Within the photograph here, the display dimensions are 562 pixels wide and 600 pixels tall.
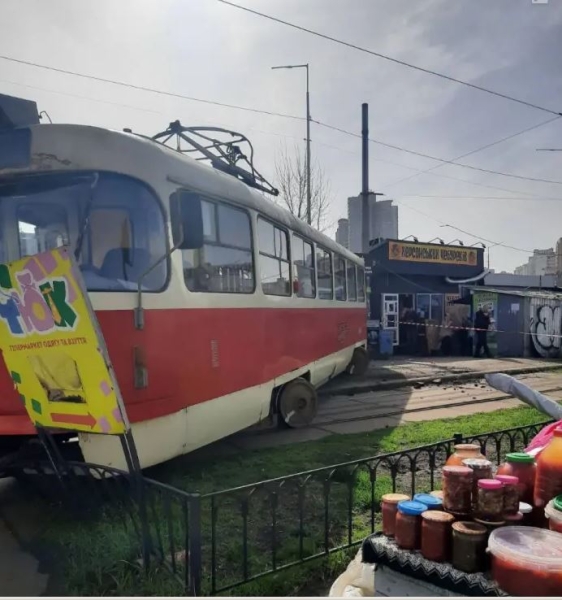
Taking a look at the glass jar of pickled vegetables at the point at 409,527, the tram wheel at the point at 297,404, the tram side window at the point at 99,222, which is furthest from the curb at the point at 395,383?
the glass jar of pickled vegetables at the point at 409,527

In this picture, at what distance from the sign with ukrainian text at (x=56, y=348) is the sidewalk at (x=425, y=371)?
801cm

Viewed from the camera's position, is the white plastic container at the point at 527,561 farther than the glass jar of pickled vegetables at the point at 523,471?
No

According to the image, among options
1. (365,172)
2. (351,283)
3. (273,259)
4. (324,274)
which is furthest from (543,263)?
(273,259)

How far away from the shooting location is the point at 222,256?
5344 mm

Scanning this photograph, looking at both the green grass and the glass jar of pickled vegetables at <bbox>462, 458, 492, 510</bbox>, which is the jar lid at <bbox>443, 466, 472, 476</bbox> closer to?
the glass jar of pickled vegetables at <bbox>462, 458, 492, 510</bbox>

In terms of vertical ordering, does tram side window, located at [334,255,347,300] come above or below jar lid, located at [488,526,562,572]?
above

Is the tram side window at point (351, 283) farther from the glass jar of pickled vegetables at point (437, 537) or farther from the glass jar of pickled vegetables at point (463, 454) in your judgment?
the glass jar of pickled vegetables at point (437, 537)

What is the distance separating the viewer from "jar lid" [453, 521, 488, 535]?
98.7 inches

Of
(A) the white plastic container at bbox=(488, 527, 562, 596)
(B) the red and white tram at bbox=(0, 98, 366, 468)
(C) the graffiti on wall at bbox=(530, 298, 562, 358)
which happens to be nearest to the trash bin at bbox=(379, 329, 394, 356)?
(C) the graffiti on wall at bbox=(530, 298, 562, 358)

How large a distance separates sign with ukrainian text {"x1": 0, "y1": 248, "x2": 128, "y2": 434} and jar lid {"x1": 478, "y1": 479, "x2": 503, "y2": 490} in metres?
1.93

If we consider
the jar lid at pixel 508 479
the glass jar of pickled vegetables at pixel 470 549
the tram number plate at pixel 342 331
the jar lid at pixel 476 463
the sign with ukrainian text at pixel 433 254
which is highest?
the sign with ukrainian text at pixel 433 254

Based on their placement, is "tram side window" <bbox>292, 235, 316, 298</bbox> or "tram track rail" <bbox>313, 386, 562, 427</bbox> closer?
"tram side window" <bbox>292, 235, 316, 298</bbox>

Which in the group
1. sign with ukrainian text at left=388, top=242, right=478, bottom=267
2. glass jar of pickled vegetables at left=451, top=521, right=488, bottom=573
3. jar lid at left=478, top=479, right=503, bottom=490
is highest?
sign with ukrainian text at left=388, top=242, right=478, bottom=267

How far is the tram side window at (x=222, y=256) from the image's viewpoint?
16.1 ft
